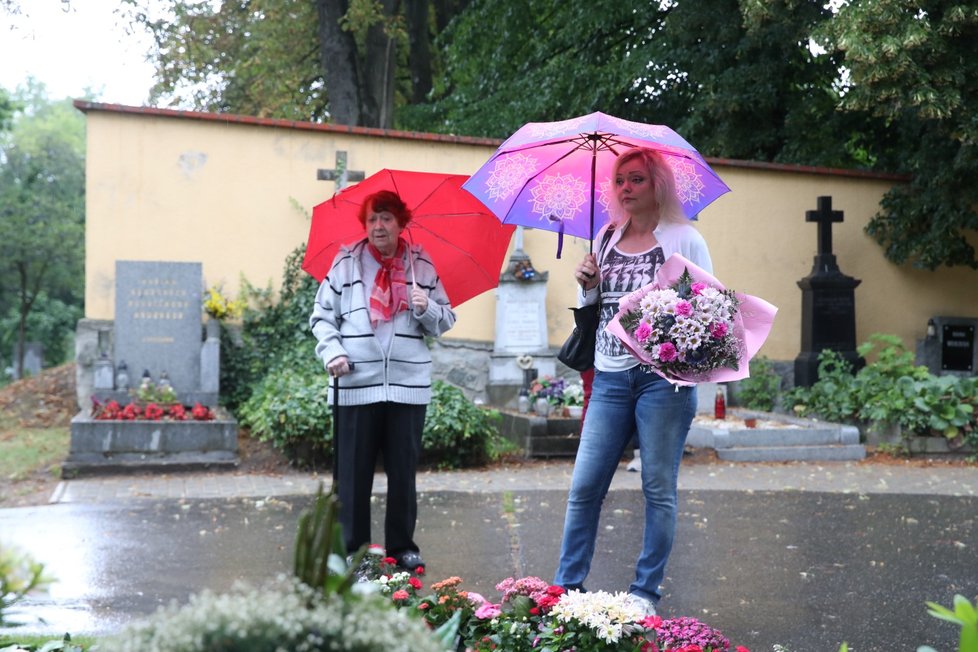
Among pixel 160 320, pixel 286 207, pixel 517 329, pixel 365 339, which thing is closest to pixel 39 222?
pixel 286 207

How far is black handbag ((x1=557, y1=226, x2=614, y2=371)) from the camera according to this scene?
4.44 meters

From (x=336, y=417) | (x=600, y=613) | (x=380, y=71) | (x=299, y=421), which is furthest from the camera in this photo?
(x=380, y=71)

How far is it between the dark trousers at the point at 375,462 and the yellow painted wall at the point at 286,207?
24.4 feet

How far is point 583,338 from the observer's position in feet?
14.6

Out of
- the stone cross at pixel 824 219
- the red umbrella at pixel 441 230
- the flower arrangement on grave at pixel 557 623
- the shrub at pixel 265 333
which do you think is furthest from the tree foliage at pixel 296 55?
the flower arrangement on grave at pixel 557 623

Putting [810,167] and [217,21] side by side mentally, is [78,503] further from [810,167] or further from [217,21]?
[217,21]

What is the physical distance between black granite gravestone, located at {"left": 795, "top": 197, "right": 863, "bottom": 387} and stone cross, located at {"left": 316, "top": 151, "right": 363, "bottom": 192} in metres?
5.59

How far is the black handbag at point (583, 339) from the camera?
14.6 ft

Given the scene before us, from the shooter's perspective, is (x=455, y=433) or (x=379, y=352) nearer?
(x=379, y=352)

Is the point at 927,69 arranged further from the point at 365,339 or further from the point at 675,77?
the point at 365,339

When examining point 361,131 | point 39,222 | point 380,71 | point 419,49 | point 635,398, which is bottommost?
point 635,398

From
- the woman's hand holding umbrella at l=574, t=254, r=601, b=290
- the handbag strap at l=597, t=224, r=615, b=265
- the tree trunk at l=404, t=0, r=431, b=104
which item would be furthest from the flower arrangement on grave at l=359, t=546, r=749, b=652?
the tree trunk at l=404, t=0, r=431, b=104

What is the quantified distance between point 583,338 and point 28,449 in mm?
7544

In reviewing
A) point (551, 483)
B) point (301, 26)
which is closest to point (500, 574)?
point (551, 483)
